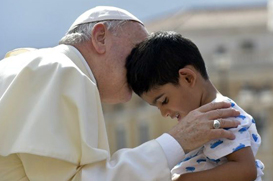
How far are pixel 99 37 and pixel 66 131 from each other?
2.33 feet

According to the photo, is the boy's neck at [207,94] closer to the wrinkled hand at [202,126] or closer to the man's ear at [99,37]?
the wrinkled hand at [202,126]

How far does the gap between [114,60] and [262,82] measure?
4044cm

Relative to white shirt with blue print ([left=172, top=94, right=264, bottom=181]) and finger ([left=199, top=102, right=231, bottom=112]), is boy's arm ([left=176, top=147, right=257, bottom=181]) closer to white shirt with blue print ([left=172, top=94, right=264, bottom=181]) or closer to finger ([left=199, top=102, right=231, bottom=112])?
white shirt with blue print ([left=172, top=94, right=264, bottom=181])

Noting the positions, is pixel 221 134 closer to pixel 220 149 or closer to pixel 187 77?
pixel 220 149

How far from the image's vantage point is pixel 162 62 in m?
4.70

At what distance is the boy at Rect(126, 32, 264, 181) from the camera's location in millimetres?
4535

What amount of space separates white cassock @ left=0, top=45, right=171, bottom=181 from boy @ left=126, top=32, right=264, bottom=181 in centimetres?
28

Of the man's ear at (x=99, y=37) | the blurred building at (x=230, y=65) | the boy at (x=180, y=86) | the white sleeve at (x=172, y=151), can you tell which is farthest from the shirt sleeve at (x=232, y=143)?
the blurred building at (x=230, y=65)

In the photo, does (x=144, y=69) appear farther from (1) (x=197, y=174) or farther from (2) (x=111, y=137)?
(2) (x=111, y=137)

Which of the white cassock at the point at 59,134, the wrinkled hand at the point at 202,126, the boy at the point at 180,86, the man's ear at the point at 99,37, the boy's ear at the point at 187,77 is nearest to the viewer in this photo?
the white cassock at the point at 59,134

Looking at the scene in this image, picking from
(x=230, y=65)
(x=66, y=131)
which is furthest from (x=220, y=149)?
(x=230, y=65)

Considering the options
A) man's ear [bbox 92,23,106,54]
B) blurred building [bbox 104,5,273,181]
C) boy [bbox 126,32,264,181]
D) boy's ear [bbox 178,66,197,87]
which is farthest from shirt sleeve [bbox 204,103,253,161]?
blurred building [bbox 104,5,273,181]

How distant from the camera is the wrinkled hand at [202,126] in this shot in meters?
4.40

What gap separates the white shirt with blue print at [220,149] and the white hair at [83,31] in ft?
2.23
